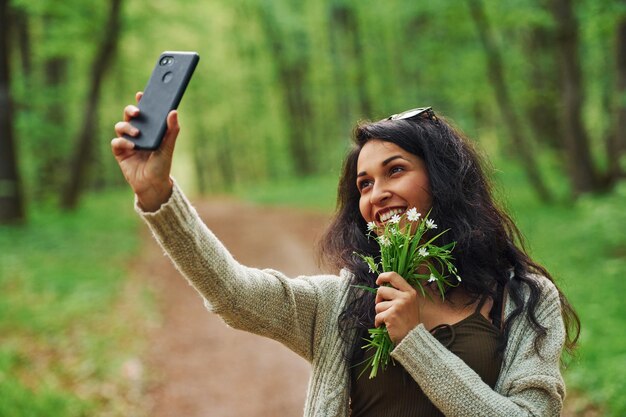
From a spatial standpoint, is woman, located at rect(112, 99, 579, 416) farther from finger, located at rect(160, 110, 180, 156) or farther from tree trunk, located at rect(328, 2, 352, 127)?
tree trunk, located at rect(328, 2, 352, 127)

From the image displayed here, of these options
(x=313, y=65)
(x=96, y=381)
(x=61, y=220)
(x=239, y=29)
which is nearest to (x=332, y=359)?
(x=96, y=381)

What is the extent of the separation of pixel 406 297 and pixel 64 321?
6.29 meters

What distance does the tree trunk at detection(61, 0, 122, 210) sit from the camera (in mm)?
12898

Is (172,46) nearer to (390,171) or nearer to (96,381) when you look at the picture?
(96,381)

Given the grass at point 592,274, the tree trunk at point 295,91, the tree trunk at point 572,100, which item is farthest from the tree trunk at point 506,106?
the tree trunk at point 295,91

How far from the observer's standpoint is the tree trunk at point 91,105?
12898 millimetres

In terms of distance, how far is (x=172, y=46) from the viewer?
2386cm

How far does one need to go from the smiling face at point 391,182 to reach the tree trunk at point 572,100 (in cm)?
962

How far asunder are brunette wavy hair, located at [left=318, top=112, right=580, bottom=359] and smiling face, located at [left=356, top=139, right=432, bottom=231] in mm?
30

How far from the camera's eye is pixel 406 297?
5.65 ft

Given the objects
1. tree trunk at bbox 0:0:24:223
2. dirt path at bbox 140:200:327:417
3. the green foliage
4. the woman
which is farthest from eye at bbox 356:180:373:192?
tree trunk at bbox 0:0:24:223

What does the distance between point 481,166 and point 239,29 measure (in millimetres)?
28906

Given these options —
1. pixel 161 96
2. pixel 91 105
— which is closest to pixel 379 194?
pixel 161 96

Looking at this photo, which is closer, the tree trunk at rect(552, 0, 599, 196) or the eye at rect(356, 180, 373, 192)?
the eye at rect(356, 180, 373, 192)
